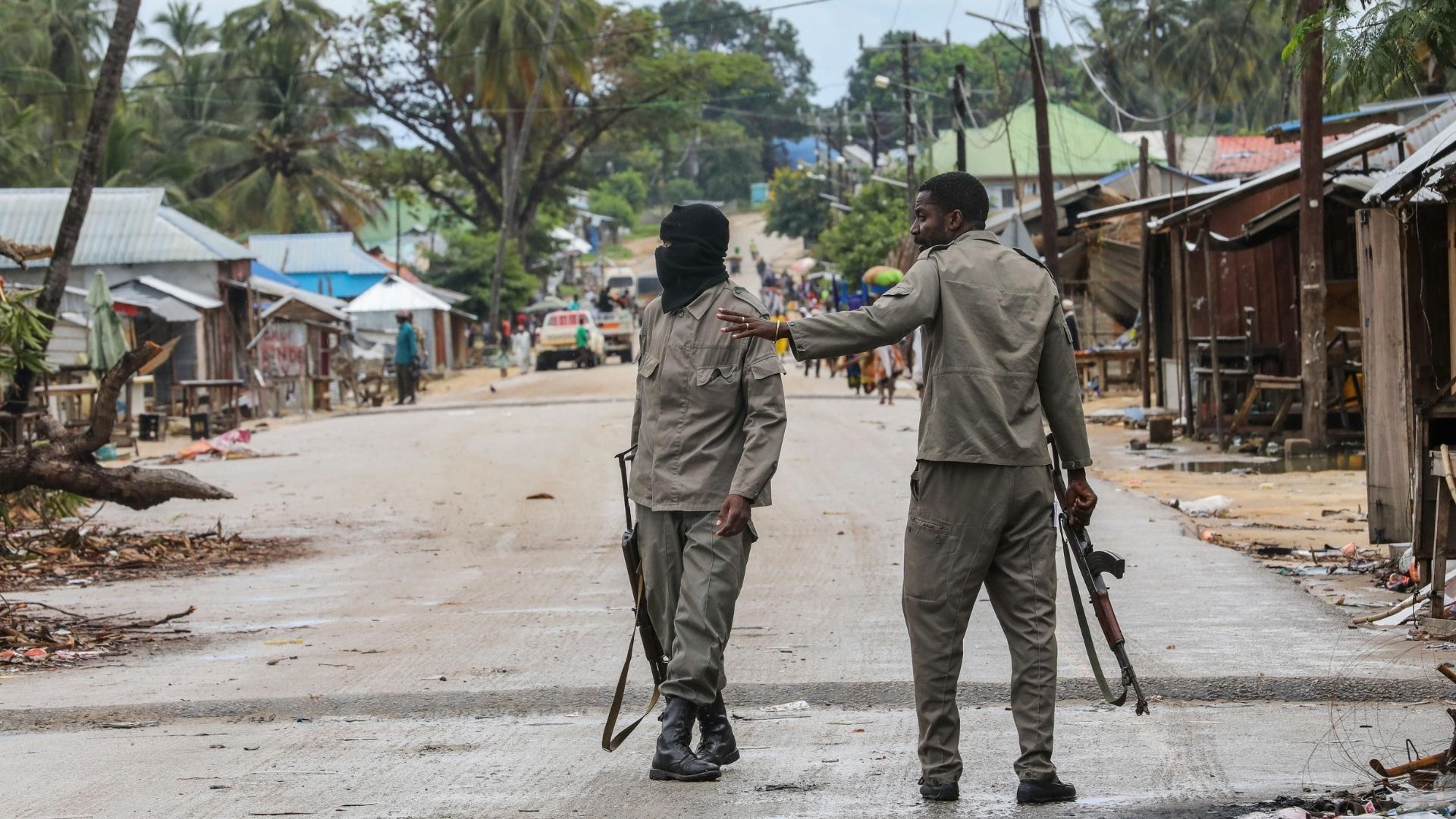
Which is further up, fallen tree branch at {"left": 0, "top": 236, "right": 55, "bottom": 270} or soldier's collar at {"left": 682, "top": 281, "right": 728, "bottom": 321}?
fallen tree branch at {"left": 0, "top": 236, "right": 55, "bottom": 270}

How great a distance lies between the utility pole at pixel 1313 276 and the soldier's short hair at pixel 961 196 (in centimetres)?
1230

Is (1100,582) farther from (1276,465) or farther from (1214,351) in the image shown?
(1214,351)

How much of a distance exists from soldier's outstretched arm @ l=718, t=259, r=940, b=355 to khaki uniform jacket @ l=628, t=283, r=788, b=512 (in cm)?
51

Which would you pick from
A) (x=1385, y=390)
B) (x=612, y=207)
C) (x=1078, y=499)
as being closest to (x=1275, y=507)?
(x=1385, y=390)

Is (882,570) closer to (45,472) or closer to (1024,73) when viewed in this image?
(45,472)

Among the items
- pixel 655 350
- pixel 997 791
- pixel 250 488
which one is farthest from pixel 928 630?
pixel 250 488

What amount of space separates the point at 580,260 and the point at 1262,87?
50438mm

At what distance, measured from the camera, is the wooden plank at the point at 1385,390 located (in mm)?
9141

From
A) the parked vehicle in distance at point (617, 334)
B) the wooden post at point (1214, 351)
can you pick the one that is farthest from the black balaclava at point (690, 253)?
the parked vehicle in distance at point (617, 334)

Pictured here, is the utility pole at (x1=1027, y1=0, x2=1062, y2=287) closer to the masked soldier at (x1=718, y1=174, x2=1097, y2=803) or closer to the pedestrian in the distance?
the masked soldier at (x1=718, y1=174, x2=1097, y2=803)

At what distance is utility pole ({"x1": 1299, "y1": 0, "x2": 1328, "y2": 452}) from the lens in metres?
16.4

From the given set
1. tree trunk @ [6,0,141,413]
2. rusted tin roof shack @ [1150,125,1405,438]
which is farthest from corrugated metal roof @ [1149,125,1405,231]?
tree trunk @ [6,0,141,413]

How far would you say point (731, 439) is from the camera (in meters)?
5.43

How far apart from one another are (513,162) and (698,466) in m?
49.7
